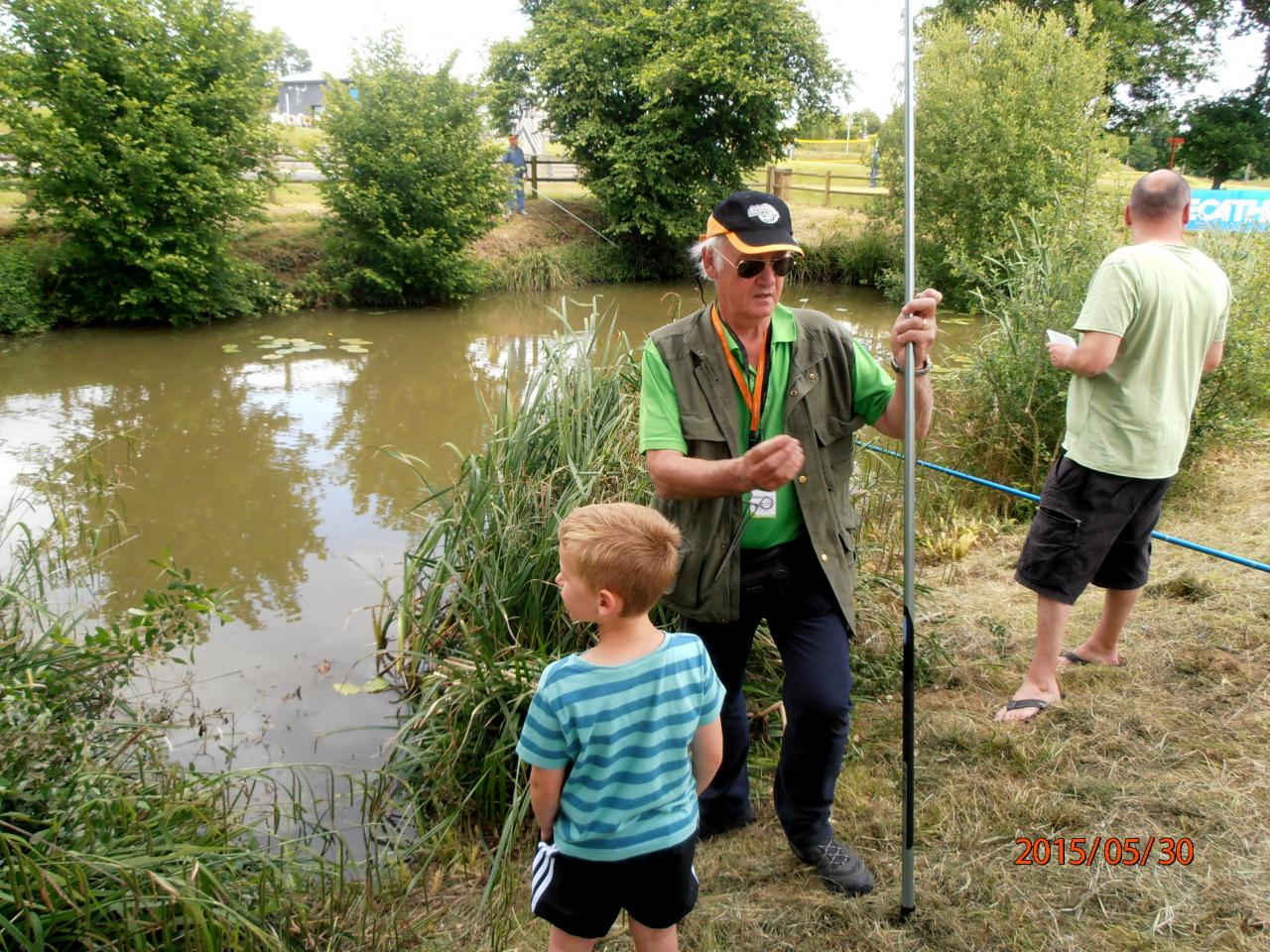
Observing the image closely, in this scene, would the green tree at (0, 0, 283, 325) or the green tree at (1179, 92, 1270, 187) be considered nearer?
the green tree at (0, 0, 283, 325)

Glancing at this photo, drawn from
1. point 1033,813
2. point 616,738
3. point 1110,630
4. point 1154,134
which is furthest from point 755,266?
point 1154,134

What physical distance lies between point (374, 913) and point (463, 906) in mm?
265

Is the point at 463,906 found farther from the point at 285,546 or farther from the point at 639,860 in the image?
the point at 285,546

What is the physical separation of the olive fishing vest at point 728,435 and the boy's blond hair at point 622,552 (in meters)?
0.51

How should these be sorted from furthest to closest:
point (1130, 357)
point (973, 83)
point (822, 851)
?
point (973, 83)
point (1130, 357)
point (822, 851)

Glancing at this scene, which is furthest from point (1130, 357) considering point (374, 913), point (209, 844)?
point (209, 844)

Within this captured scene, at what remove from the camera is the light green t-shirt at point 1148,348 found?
2.91 metres

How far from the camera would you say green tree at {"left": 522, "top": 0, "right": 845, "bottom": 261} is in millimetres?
18750

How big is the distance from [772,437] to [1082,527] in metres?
1.42

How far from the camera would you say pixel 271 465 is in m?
7.92

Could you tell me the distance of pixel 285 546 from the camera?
20.6 ft

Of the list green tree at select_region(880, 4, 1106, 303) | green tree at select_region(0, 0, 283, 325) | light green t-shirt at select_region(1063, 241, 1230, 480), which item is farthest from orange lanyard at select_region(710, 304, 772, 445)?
green tree at select_region(880, 4, 1106, 303)

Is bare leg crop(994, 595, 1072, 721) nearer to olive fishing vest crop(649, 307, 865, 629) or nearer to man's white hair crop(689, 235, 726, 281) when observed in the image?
olive fishing vest crop(649, 307, 865, 629)
